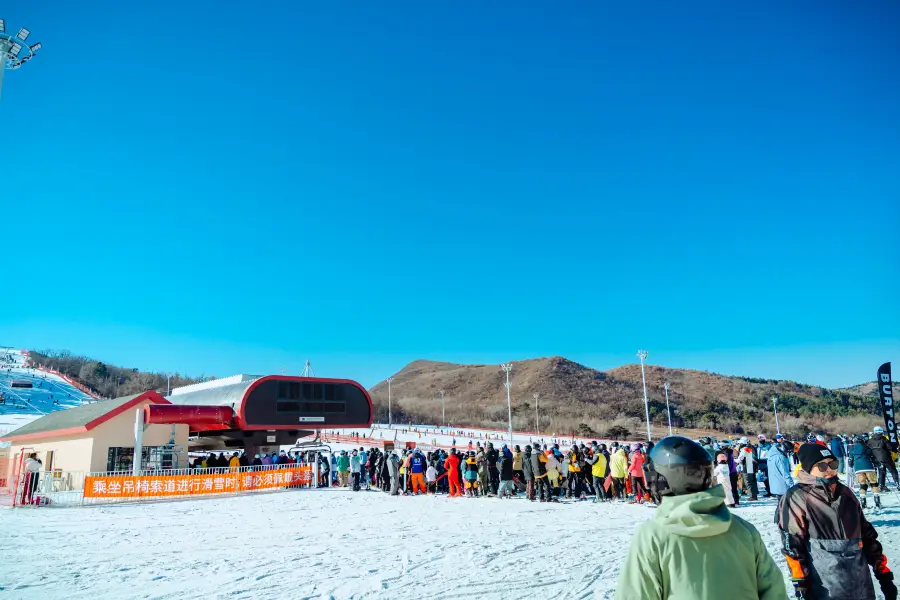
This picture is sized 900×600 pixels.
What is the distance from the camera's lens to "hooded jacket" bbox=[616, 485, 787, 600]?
229 centimetres

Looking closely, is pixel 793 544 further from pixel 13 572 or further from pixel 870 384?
pixel 870 384

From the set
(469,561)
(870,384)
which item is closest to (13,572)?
(469,561)

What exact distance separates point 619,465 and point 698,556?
530 inches

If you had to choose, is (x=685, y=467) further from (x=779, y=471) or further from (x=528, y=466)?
(x=528, y=466)

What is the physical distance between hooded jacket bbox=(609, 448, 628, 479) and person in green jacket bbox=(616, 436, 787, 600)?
13156 mm

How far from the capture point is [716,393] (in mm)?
125875

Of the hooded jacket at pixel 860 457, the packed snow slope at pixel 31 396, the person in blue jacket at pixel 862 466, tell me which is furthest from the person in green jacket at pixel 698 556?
the packed snow slope at pixel 31 396

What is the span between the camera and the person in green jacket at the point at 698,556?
229 cm

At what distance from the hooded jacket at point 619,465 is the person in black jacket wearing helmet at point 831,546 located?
37.4 feet

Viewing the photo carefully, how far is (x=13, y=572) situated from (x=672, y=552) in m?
9.55

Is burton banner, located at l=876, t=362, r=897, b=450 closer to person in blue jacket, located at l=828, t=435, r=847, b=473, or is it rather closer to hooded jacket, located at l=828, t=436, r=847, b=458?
person in blue jacket, located at l=828, t=435, r=847, b=473

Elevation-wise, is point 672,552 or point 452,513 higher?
point 672,552

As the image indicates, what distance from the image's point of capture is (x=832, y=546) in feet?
12.2

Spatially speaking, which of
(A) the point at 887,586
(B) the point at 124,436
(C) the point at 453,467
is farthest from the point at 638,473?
(B) the point at 124,436
